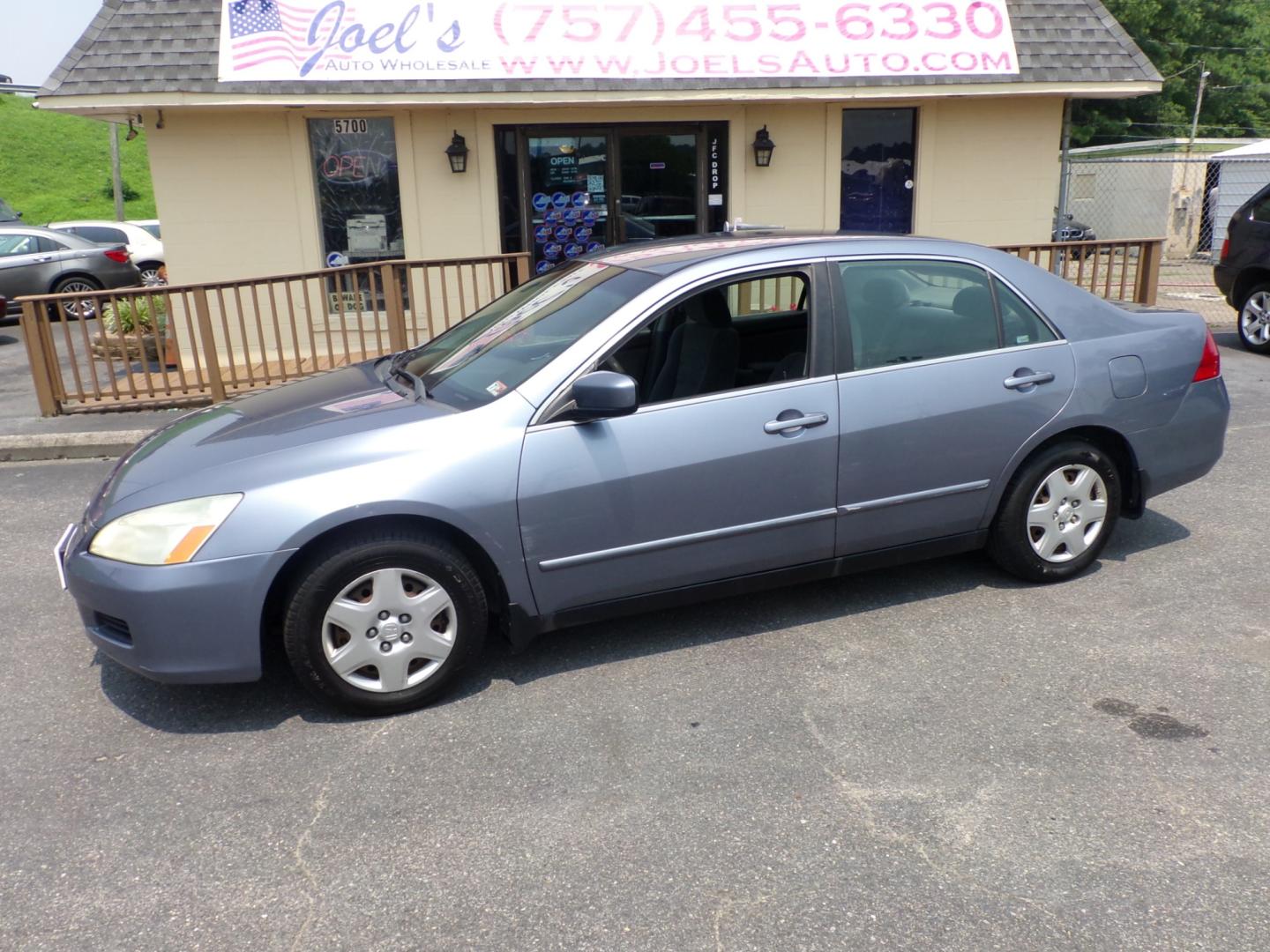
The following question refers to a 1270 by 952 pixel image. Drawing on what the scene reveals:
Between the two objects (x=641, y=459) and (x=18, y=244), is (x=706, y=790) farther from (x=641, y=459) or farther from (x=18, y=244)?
(x=18, y=244)

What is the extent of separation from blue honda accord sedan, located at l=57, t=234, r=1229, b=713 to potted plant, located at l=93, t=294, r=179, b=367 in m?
4.39

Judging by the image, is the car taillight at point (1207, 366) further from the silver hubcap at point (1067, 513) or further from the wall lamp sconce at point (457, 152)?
the wall lamp sconce at point (457, 152)

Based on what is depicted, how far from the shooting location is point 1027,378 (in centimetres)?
446

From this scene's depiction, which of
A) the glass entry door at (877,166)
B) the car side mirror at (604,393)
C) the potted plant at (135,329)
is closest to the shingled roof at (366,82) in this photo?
the glass entry door at (877,166)

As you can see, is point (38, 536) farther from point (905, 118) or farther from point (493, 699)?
point (905, 118)

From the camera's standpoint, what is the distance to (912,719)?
3.64 m

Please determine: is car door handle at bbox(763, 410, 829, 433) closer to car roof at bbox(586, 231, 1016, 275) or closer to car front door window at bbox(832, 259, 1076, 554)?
car front door window at bbox(832, 259, 1076, 554)

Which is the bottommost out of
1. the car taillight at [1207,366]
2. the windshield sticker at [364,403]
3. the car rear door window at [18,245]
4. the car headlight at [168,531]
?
the car rear door window at [18,245]

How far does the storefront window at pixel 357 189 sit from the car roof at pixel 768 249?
6.45 metres

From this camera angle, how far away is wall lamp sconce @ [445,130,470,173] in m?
10.4

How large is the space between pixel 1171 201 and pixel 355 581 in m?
26.5

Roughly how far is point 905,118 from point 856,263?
25.1 ft

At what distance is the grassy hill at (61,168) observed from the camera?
3916cm

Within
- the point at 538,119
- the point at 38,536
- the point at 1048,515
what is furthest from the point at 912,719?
the point at 538,119
